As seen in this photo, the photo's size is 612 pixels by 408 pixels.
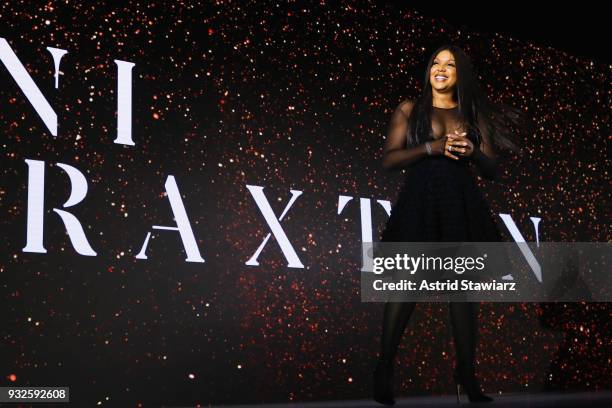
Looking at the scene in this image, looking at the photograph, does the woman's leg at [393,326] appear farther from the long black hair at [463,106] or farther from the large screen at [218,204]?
the long black hair at [463,106]

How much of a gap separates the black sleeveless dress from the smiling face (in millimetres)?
330

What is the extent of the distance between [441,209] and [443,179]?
0.34ft

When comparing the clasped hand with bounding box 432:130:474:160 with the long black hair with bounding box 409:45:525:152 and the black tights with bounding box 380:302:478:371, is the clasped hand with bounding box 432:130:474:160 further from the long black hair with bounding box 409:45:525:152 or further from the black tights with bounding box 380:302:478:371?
the black tights with bounding box 380:302:478:371

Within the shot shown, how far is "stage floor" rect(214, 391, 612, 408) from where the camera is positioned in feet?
8.43

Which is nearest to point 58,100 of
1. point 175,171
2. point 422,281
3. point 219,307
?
point 175,171

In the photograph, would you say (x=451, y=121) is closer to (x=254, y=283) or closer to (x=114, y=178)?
(x=254, y=283)

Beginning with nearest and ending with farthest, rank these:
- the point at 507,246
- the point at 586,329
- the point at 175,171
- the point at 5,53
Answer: the point at 5,53 → the point at 175,171 → the point at 507,246 → the point at 586,329

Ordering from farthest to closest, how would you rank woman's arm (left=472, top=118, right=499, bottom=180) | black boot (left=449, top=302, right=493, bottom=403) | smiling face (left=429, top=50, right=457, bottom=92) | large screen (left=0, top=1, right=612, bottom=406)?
smiling face (left=429, top=50, right=457, bottom=92)
woman's arm (left=472, top=118, right=499, bottom=180)
black boot (left=449, top=302, right=493, bottom=403)
large screen (left=0, top=1, right=612, bottom=406)

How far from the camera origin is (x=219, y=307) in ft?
8.72

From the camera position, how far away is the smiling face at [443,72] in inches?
112

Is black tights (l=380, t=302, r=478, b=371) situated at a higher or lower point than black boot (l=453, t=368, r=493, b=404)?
higher

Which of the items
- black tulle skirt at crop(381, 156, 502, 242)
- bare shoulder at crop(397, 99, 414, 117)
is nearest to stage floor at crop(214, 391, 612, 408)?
black tulle skirt at crop(381, 156, 502, 242)

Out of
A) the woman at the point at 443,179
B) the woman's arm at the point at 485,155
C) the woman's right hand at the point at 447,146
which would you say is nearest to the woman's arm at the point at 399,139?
the woman at the point at 443,179

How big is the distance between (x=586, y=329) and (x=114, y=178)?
2.22 metres
